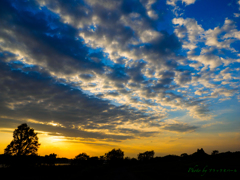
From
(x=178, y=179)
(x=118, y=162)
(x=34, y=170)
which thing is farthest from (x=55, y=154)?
(x=178, y=179)

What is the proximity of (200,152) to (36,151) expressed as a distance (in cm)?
20886

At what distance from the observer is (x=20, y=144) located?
60.0 metres

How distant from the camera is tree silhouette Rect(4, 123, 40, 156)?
5787 cm

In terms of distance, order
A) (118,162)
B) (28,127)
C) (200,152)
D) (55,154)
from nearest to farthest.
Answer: (28,127)
(118,162)
(55,154)
(200,152)

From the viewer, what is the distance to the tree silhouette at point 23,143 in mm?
57869

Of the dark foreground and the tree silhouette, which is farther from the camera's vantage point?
the tree silhouette

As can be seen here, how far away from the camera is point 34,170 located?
2431 inches

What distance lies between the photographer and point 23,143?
199 feet

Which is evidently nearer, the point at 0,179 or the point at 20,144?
the point at 0,179

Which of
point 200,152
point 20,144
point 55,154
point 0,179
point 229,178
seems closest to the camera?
point 229,178

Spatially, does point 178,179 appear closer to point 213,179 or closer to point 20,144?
point 213,179

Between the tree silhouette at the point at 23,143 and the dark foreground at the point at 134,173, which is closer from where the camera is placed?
the dark foreground at the point at 134,173

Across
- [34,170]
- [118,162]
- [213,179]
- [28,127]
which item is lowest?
[118,162]

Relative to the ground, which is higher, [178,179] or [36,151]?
[36,151]
